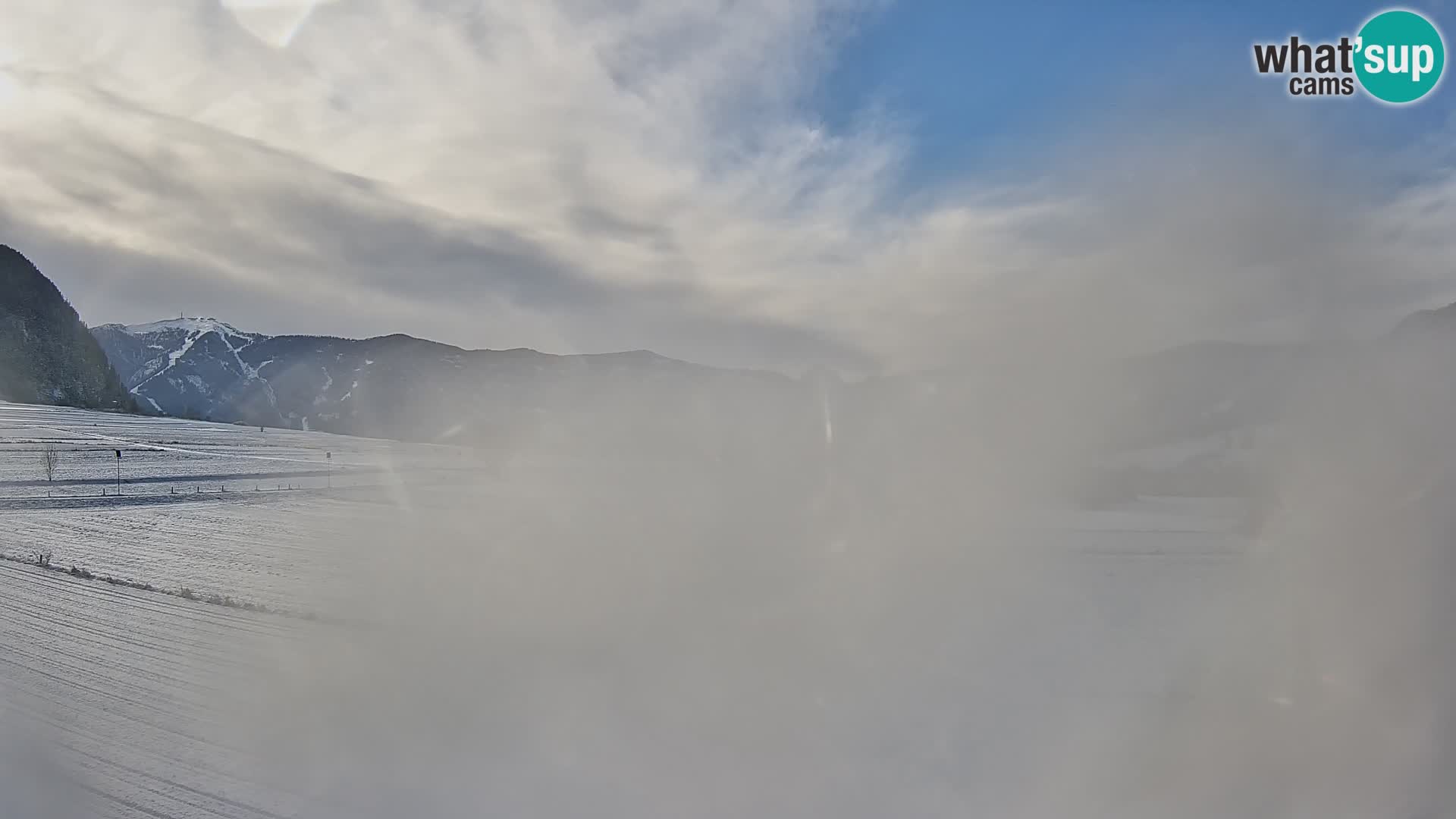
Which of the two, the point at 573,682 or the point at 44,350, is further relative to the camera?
the point at 44,350

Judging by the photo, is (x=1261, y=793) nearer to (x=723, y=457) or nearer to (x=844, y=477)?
(x=844, y=477)

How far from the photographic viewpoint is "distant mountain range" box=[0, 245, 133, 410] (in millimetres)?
110188

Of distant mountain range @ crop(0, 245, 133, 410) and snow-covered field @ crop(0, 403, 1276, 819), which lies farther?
distant mountain range @ crop(0, 245, 133, 410)

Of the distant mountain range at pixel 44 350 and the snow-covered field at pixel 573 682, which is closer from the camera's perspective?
the snow-covered field at pixel 573 682

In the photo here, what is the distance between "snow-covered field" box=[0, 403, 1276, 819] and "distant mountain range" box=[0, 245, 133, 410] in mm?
118110

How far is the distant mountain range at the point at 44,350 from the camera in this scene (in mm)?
110188

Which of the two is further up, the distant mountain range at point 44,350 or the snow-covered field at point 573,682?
the distant mountain range at point 44,350

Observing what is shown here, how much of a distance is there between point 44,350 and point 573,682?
492ft

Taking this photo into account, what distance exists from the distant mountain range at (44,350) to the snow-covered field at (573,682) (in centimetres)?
11811

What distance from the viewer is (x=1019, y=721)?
8.58 metres

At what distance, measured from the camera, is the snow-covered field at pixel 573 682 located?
6.77 m

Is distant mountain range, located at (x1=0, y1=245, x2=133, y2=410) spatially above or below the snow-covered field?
above

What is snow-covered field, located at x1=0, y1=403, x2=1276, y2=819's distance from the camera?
6.77 metres

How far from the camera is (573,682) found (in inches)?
370
